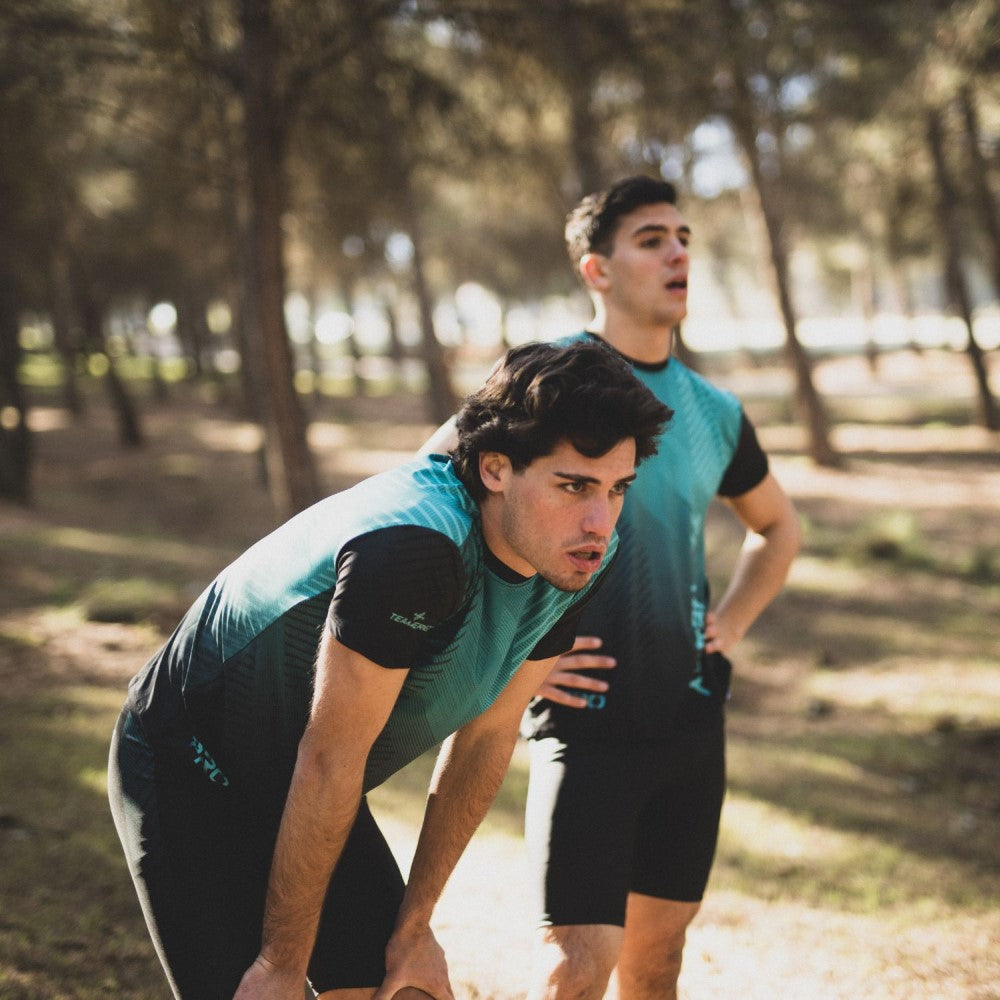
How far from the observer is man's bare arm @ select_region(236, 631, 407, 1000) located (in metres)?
1.82

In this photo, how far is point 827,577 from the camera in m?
11.1

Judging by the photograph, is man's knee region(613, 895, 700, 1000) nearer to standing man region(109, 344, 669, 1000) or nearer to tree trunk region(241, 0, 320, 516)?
standing man region(109, 344, 669, 1000)

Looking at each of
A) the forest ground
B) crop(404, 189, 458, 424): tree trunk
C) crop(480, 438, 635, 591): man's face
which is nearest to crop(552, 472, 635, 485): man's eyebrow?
crop(480, 438, 635, 591): man's face

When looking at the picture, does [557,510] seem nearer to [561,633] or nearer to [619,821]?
[561,633]

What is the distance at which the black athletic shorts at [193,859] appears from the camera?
2027mm

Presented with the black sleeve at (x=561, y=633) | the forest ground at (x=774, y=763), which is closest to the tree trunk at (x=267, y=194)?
the forest ground at (x=774, y=763)

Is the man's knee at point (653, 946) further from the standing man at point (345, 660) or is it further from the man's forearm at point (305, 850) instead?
the man's forearm at point (305, 850)

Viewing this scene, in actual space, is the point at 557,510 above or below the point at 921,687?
above

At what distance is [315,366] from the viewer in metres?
Result: 27.5

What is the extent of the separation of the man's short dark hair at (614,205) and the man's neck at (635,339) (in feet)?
0.83

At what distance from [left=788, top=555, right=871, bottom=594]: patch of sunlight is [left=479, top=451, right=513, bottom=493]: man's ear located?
928cm

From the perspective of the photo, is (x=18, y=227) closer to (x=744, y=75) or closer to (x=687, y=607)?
(x=744, y=75)

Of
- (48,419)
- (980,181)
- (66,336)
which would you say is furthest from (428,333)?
(48,419)

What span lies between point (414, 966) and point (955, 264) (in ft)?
63.8
